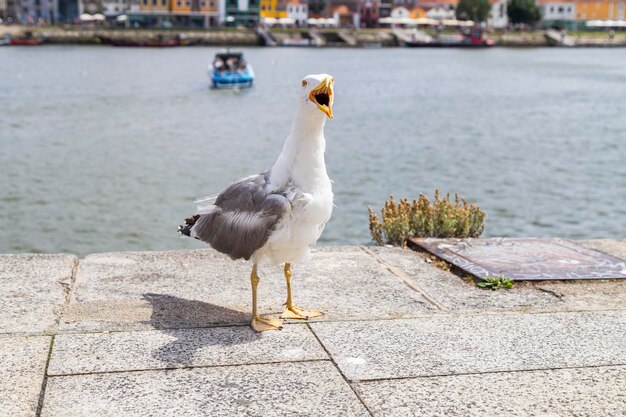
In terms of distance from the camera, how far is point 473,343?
16.0ft

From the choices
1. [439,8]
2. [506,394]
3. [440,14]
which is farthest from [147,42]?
[506,394]

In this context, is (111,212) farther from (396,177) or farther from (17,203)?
(396,177)

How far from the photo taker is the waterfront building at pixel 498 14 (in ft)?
479

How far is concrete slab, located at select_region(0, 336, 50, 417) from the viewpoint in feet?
12.9

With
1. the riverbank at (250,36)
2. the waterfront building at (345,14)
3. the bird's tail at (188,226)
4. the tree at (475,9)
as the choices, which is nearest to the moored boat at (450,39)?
the riverbank at (250,36)

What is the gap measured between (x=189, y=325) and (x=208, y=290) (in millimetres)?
854

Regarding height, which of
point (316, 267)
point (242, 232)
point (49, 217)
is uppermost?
point (242, 232)

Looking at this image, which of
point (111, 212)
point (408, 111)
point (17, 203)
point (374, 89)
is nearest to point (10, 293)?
point (111, 212)

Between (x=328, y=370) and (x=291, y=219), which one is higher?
(x=291, y=219)

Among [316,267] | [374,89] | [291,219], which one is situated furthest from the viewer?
[374,89]

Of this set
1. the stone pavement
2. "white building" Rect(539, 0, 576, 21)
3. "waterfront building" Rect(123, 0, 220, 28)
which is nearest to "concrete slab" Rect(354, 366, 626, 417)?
the stone pavement

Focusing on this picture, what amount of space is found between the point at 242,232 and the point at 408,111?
1438 inches

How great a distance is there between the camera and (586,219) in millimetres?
19062

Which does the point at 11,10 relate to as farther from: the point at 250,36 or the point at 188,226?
the point at 188,226
